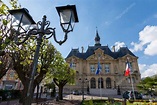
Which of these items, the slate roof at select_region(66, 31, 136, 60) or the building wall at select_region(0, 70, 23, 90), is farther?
the slate roof at select_region(66, 31, 136, 60)

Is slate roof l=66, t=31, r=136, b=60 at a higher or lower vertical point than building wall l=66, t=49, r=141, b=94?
higher

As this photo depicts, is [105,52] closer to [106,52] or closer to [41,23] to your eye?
[106,52]

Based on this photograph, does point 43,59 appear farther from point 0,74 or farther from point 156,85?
point 156,85

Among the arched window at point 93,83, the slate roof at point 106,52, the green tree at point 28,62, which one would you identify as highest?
the slate roof at point 106,52

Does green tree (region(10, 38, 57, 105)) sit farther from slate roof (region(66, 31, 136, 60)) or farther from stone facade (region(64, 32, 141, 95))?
slate roof (region(66, 31, 136, 60))

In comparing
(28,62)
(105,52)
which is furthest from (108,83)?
(28,62)

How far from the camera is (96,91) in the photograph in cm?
3975

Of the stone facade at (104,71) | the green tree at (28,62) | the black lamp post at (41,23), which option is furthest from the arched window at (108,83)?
the black lamp post at (41,23)

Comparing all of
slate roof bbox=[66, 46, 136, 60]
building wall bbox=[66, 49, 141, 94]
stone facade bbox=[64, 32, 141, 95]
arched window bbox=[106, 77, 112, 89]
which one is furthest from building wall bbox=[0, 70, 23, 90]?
arched window bbox=[106, 77, 112, 89]

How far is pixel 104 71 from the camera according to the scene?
145ft

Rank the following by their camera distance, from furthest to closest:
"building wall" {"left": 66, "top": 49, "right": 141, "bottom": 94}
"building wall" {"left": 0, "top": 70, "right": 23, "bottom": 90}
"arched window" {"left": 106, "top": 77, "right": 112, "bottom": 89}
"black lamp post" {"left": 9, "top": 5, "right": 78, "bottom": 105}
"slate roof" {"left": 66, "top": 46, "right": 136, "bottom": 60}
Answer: "slate roof" {"left": 66, "top": 46, "right": 136, "bottom": 60} → "arched window" {"left": 106, "top": 77, "right": 112, "bottom": 89} → "building wall" {"left": 66, "top": 49, "right": 141, "bottom": 94} → "building wall" {"left": 0, "top": 70, "right": 23, "bottom": 90} → "black lamp post" {"left": 9, "top": 5, "right": 78, "bottom": 105}

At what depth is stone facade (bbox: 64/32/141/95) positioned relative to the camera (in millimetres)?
41406

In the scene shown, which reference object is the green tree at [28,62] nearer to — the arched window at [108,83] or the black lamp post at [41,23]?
the black lamp post at [41,23]

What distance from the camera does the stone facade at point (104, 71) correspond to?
41.4 meters
